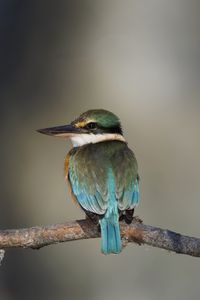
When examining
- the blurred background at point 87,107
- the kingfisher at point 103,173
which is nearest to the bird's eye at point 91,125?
the kingfisher at point 103,173

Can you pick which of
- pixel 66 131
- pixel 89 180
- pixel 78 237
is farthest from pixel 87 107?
pixel 78 237

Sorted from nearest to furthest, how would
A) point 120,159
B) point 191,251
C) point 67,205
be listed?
point 191,251, point 120,159, point 67,205

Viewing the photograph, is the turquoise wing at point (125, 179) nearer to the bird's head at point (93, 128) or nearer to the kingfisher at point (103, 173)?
the kingfisher at point (103, 173)

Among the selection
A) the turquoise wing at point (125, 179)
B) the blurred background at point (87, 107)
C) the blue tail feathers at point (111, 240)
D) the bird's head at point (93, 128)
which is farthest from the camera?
the blurred background at point (87, 107)

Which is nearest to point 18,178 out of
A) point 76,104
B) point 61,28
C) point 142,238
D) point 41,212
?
point 41,212

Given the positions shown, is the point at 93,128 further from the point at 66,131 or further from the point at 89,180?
the point at 89,180

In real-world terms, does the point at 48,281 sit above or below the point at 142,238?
below

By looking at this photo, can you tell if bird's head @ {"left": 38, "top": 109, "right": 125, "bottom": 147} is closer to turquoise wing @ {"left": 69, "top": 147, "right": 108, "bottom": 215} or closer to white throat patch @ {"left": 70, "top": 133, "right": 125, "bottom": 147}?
white throat patch @ {"left": 70, "top": 133, "right": 125, "bottom": 147}

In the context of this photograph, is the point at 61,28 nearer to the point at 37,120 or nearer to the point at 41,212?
the point at 37,120
